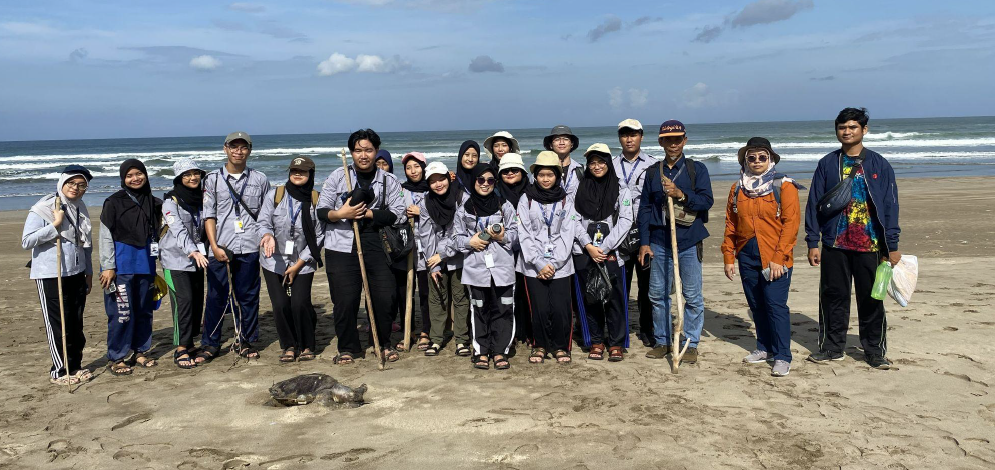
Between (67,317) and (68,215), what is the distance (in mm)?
755

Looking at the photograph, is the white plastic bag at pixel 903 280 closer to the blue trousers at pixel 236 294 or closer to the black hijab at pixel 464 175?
the black hijab at pixel 464 175

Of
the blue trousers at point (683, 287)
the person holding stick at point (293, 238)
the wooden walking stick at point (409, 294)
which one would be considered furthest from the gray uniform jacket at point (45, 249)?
the blue trousers at point (683, 287)

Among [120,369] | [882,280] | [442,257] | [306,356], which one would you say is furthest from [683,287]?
[120,369]

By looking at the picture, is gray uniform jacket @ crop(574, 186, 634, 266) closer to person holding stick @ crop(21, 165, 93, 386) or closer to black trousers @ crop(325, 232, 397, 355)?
black trousers @ crop(325, 232, 397, 355)

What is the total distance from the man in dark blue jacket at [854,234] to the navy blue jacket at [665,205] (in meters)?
0.74

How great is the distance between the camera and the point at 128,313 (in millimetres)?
5336

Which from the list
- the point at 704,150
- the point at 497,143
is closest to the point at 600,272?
the point at 497,143

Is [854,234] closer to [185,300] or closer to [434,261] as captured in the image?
[434,261]

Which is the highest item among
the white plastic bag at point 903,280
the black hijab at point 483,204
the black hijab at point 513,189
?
the black hijab at point 513,189

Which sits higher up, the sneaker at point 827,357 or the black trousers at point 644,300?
the black trousers at point 644,300

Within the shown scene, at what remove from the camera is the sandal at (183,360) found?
18.0 feet

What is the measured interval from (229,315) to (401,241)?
119 inches

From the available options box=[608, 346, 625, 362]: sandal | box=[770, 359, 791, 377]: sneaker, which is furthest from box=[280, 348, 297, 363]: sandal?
box=[770, 359, 791, 377]: sneaker

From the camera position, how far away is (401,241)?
17.7 feet
